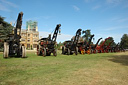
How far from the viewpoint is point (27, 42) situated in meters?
64.8

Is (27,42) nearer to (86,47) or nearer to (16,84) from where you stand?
(86,47)

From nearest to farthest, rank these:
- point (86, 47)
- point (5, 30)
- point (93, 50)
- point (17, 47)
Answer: point (17, 47) → point (86, 47) → point (93, 50) → point (5, 30)

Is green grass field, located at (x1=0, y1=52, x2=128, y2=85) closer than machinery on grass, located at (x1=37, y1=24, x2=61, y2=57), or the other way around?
green grass field, located at (x1=0, y1=52, x2=128, y2=85)

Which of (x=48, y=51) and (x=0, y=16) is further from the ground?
(x=0, y=16)

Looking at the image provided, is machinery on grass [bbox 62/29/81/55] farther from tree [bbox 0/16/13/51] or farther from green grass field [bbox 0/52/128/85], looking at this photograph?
tree [bbox 0/16/13/51]

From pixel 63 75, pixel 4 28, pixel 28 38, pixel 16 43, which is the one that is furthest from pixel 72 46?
pixel 28 38

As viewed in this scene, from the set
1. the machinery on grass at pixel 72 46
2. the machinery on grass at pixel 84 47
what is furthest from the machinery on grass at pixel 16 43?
the machinery on grass at pixel 84 47

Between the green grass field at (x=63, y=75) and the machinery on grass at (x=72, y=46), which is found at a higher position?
the machinery on grass at (x=72, y=46)

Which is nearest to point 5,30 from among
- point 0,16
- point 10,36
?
point 0,16

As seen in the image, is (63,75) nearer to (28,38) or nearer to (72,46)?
(72,46)

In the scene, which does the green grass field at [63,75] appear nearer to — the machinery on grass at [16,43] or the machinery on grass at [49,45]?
the machinery on grass at [16,43]

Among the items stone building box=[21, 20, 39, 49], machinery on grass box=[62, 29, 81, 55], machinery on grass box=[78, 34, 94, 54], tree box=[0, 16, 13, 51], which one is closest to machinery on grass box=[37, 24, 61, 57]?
machinery on grass box=[62, 29, 81, 55]

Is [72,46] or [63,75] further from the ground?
[72,46]

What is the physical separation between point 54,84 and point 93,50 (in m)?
20.6
